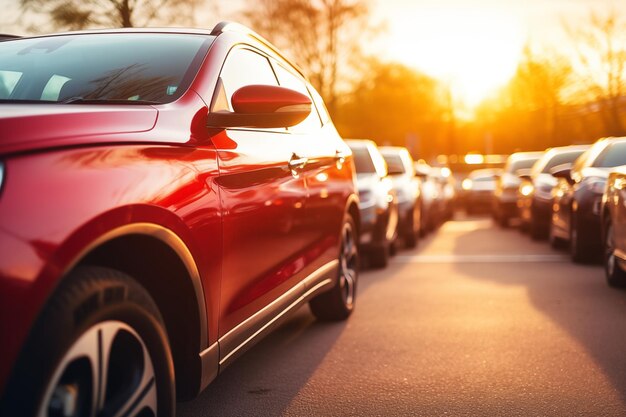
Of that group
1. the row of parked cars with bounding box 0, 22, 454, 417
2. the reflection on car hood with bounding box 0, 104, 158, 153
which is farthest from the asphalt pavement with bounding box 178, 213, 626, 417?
the reflection on car hood with bounding box 0, 104, 158, 153

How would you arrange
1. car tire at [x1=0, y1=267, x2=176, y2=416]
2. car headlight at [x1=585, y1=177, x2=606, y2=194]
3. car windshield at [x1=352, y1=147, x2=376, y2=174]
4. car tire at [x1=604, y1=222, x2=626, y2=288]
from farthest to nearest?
1. car windshield at [x1=352, y1=147, x2=376, y2=174]
2. car headlight at [x1=585, y1=177, x2=606, y2=194]
3. car tire at [x1=604, y1=222, x2=626, y2=288]
4. car tire at [x1=0, y1=267, x2=176, y2=416]

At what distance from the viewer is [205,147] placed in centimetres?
333

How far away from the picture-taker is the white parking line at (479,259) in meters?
11.4

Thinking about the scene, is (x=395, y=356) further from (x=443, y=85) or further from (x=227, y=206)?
(x=443, y=85)

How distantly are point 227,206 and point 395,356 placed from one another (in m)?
2.18

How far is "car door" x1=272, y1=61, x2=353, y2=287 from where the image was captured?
16.5 feet

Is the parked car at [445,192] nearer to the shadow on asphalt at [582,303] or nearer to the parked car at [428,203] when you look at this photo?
the parked car at [428,203]

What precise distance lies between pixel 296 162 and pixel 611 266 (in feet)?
15.0

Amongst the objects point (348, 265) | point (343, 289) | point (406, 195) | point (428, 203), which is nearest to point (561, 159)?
point (406, 195)

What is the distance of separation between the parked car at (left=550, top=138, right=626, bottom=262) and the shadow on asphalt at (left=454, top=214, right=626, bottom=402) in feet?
0.93

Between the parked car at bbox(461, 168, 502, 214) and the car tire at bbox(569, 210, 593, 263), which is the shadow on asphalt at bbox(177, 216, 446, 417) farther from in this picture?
the parked car at bbox(461, 168, 502, 214)

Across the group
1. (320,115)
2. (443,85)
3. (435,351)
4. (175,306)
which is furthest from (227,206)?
(443,85)

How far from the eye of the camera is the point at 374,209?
10586mm

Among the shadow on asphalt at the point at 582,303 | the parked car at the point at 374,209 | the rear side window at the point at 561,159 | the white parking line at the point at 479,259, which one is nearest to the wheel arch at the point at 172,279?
the shadow on asphalt at the point at 582,303
